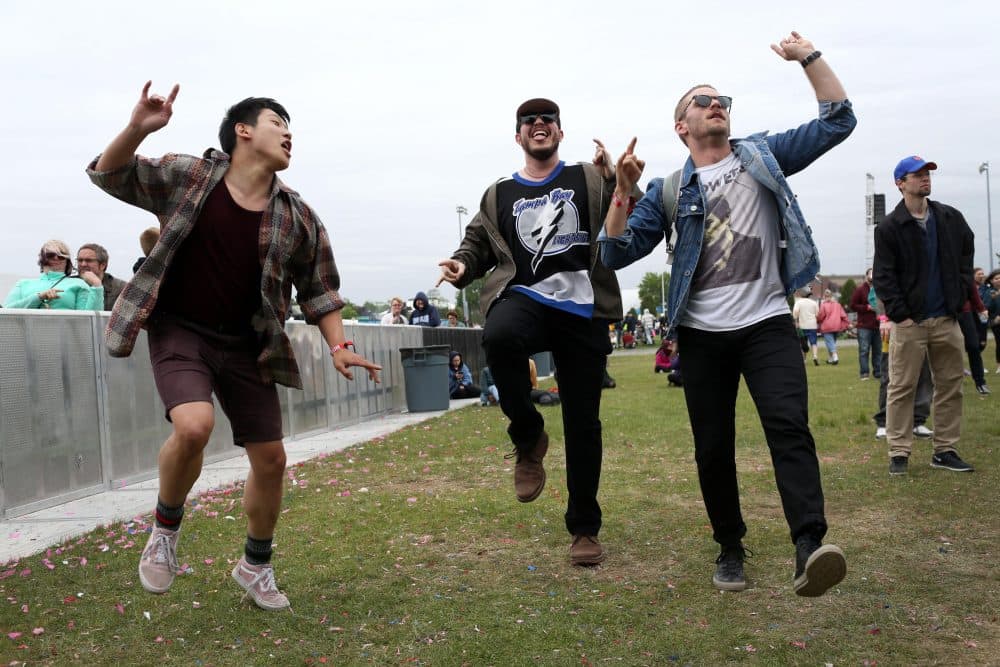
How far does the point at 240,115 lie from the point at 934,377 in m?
5.70

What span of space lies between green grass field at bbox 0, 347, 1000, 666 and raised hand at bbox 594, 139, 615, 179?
6.70ft

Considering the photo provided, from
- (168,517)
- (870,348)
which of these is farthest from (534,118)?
(870,348)

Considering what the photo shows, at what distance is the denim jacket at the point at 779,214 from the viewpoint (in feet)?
13.4

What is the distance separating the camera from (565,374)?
4.96 metres

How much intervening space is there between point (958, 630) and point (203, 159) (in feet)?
11.8

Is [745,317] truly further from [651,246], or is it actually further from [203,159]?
[203,159]

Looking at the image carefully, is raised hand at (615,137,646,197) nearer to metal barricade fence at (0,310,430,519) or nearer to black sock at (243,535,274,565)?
black sock at (243,535,274,565)

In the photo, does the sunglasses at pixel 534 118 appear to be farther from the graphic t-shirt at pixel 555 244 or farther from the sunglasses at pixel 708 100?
the sunglasses at pixel 708 100

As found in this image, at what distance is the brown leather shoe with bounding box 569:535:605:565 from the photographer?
15.9 ft

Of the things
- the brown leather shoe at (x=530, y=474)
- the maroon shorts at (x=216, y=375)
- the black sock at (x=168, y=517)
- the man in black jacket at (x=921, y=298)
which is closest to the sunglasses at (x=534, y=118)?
the brown leather shoe at (x=530, y=474)

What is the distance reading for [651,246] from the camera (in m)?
4.43

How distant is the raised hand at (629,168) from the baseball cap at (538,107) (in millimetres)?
910

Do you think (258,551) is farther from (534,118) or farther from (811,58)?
(811,58)

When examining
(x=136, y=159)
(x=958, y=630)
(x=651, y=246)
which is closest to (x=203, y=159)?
(x=136, y=159)
